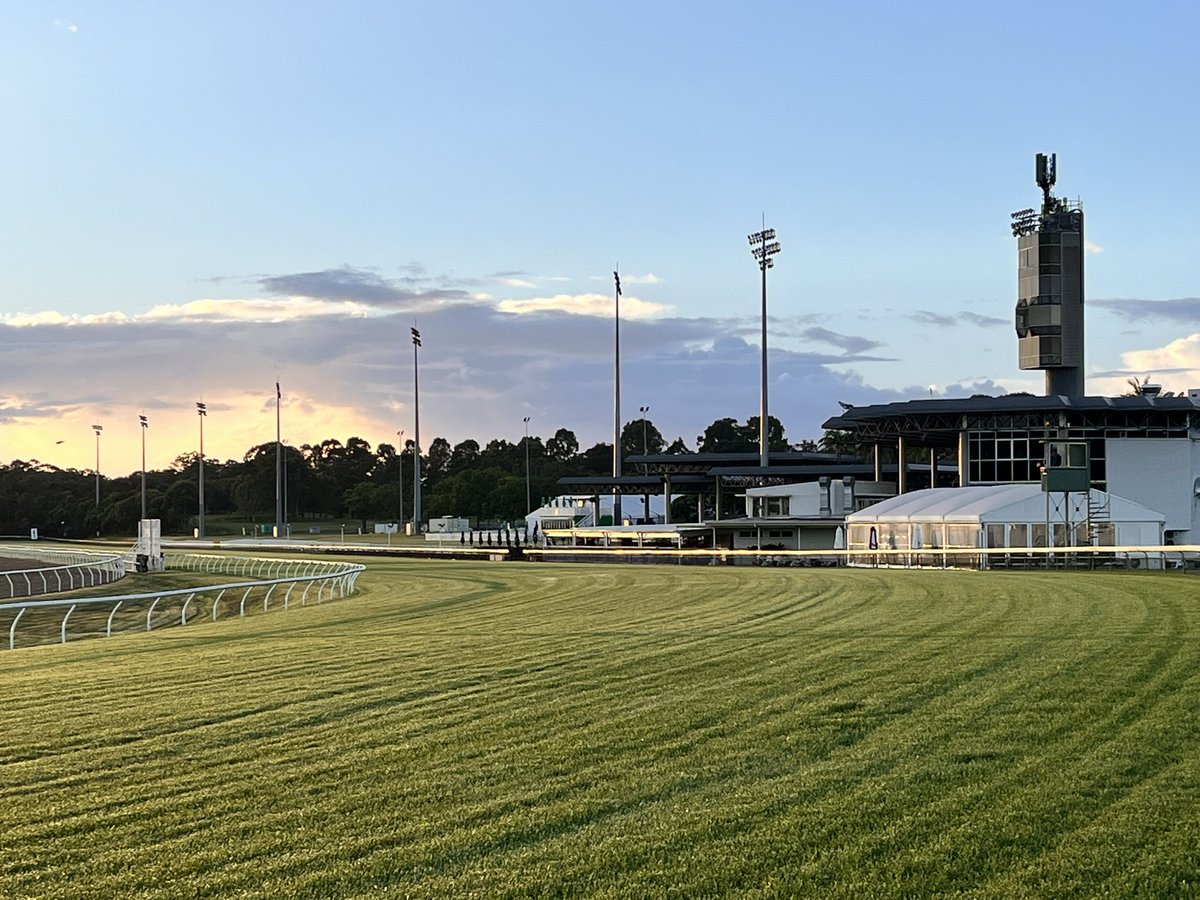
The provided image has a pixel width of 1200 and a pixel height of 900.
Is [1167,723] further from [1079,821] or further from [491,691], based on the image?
[491,691]

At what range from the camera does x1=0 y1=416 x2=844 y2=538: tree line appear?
124 meters

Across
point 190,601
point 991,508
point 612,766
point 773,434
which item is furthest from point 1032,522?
point 773,434

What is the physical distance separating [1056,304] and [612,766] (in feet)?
221

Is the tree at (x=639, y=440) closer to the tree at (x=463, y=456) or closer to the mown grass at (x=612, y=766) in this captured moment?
the tree at (x=463, y=456)

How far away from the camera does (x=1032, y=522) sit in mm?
44719

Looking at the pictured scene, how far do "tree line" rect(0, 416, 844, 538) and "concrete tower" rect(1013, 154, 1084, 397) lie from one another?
183 ft

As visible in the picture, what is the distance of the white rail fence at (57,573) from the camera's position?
36.0m

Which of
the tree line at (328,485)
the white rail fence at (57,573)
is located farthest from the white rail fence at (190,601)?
the tree line at (328,485)

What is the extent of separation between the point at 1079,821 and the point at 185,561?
1982 inches

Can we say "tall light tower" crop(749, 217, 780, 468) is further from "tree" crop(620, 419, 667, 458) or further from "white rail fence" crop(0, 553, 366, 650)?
"tree" crop(620, 419, 667, 458)

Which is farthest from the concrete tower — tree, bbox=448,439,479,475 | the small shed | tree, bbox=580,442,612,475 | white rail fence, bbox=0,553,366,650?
tree, bbox=448,439,479,475

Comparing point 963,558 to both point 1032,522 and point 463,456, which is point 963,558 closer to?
point 1032,522

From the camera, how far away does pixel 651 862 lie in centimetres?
612

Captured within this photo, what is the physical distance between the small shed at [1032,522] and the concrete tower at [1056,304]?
23563 millimetres
